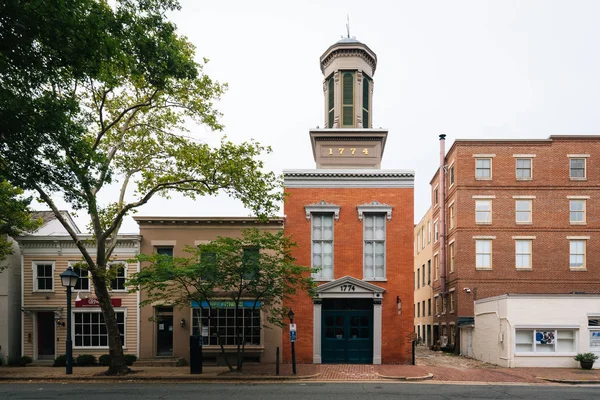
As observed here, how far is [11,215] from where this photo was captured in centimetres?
2167

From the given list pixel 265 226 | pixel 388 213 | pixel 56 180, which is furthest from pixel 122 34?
pixel 388 213

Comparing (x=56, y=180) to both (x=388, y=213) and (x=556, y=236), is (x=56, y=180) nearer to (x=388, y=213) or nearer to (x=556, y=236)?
(x=388, y=213)

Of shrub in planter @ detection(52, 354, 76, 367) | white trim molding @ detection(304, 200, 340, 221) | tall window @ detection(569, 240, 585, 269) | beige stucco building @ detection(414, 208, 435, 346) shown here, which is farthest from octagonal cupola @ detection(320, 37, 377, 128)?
beige stucco building @ detection(414, 208, 435, 346)

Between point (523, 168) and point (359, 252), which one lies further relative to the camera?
point (523, 168)

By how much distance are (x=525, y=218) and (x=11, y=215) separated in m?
28.2

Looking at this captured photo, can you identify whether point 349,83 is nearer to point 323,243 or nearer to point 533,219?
point 323,243

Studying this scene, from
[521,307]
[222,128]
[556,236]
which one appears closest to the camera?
[222,128]

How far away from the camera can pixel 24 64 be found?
37.8 feet

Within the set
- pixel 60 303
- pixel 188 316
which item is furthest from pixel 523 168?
pixel 60 303

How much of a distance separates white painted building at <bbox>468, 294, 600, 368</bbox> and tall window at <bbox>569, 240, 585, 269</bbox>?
9739 millimetres

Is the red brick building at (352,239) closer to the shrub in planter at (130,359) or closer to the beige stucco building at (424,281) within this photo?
the shrub in planter at (130,359)

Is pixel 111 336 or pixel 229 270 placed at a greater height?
pixel 229 270

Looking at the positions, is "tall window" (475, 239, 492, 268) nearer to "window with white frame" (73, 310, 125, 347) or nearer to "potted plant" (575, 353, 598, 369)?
"potted plant" (575, 353, 598, 369)

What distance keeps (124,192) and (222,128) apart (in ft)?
16.4
